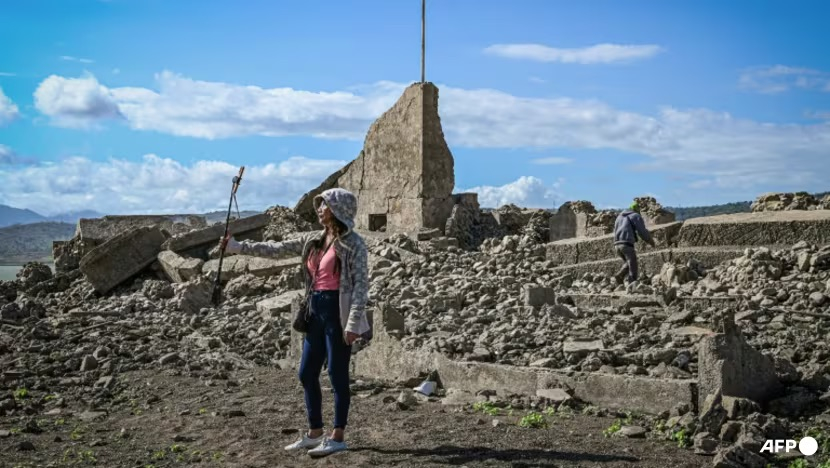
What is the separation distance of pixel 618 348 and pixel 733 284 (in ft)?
13.6

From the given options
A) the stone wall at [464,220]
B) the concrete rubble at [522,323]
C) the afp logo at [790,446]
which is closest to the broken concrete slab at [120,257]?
the concrete rubble at [522,323]

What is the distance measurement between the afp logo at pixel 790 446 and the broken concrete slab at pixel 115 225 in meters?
15.8

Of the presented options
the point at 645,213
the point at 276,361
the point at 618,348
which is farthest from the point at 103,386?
the point at 645,213

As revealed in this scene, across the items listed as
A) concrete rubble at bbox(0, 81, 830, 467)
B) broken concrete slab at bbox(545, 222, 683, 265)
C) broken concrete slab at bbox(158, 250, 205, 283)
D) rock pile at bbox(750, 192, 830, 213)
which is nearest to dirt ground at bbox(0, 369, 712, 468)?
concrete rubble at bbox(0, 81, 830, 467)

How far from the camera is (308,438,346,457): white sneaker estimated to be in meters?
5.62

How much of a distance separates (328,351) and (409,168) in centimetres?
1405

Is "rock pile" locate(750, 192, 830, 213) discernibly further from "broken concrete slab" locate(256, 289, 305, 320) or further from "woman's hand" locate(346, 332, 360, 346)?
"woman's hand" locate(346, 332, 360, 346)

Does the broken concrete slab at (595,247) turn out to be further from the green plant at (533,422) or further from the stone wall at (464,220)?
the green plant at (533,422)

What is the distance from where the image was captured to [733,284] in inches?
456

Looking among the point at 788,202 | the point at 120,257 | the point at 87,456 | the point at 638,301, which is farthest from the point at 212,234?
the point at 87,456

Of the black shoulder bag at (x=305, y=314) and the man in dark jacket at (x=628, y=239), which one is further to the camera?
the man in dark jacket at (x=628, y=239)

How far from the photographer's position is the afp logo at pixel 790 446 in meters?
5.74

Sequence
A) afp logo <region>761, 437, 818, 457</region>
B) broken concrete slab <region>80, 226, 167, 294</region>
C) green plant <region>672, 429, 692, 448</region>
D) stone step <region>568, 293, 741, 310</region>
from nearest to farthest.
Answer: afp logo <region>761, 437, 818, 457</region> → green plant <region>672, 429, 692, 448</region> → stone step <region>568, 293, 741, 310</region> → broken concrete slab <region>80, 226, 167, 294</region>

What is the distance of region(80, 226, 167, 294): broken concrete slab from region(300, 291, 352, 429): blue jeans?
12.6 meters
